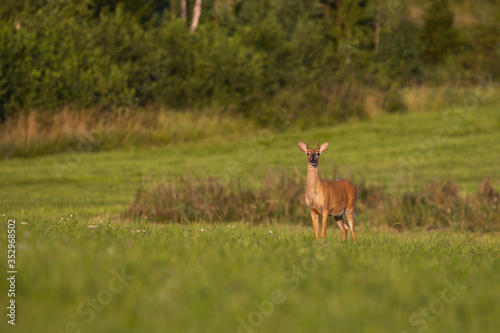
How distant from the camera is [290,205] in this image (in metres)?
16.3

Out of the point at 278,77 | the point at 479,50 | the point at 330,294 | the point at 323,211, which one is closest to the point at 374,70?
the point at 278,77

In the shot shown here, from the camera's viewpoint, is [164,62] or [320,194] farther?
[164,62]

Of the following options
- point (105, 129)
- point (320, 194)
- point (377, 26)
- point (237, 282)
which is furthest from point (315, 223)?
point (377, 26)

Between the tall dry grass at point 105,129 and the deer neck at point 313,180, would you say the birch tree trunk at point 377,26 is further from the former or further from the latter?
the deer neck at point 313,180

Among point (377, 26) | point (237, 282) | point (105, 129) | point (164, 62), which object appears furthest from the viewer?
point (377, 26)

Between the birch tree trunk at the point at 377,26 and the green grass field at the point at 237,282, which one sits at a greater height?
the birch tree trunk at the point at 377,26

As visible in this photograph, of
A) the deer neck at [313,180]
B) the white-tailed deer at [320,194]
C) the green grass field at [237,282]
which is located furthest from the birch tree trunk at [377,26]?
the deer neck at [313,180]

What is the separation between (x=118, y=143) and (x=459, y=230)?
53.9ft

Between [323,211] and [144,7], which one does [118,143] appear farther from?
[323,211]

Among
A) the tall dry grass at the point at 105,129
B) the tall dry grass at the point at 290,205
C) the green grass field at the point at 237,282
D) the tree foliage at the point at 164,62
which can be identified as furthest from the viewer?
the tree foliage at the point at 164,62

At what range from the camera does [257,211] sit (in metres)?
15.8

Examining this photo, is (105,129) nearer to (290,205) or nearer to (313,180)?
(290,205)

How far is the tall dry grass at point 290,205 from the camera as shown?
15.1 meters

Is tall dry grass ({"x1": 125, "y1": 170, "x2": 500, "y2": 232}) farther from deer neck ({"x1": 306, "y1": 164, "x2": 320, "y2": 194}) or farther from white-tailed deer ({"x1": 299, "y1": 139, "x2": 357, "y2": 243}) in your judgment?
deer neck ({"x1": 306, "y1": 164, "x2": 320, "y2": 194})
